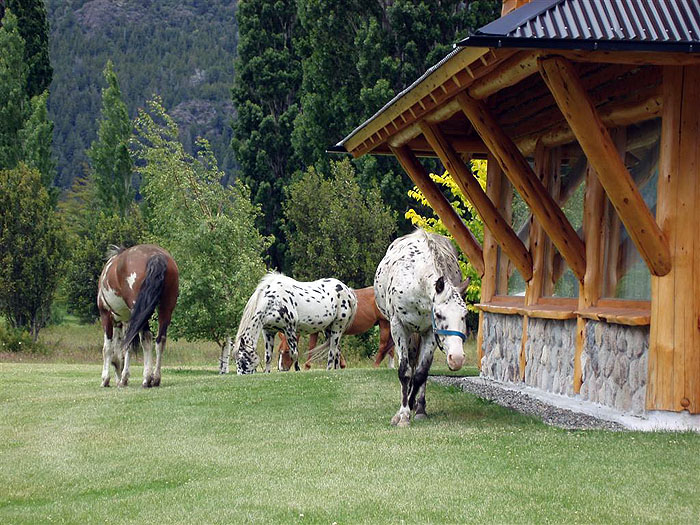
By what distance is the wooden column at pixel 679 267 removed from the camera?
8.51 m

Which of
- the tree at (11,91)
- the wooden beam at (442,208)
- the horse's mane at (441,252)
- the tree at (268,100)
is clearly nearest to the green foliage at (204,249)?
the wooden beam at (442,208)

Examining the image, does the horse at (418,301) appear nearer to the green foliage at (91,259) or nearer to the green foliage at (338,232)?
the green foliage at (338,232)

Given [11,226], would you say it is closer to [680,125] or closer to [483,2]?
[483,2]

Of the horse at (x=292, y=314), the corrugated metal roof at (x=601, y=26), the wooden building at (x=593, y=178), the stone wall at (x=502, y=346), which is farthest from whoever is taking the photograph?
the horse at (x=292, y=314)

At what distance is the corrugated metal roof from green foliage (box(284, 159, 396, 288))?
19.4 m

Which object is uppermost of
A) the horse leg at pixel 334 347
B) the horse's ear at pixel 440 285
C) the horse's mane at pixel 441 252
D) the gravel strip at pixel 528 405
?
the horse's mane at pixel 441 252

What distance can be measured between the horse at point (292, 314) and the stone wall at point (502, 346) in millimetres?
4642

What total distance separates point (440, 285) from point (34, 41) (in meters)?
36.8

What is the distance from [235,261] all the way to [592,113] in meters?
16.3

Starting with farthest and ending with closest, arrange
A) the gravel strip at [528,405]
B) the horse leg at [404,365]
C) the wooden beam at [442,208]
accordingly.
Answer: the wooden beam at [442,208] < the horse leg at [404,365] < the gravel strip at [528,405]

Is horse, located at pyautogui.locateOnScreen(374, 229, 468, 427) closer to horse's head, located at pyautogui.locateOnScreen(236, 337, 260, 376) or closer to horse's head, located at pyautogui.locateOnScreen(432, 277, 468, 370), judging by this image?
horse's head, located at pyautogui.locateOnScreen(432, 277, 468, 370)

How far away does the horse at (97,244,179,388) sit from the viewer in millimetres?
13336

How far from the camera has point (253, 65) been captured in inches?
1575

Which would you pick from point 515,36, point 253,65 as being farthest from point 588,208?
point 253,65
